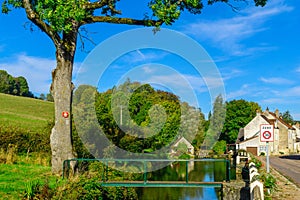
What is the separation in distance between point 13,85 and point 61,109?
292 ft

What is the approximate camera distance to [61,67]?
13.4m

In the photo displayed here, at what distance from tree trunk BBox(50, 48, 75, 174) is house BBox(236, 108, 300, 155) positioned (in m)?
50.3

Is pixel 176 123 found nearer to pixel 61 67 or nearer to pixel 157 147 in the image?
pixel 157 147

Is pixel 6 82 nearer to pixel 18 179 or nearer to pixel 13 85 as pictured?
pixel 13 85

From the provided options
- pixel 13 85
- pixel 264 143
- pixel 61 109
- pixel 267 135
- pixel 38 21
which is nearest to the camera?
pixel 38 21

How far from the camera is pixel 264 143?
203ft

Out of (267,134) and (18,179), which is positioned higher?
(267,134)

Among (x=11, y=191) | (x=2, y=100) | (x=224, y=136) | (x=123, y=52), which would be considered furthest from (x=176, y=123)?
(x=224, y=136)

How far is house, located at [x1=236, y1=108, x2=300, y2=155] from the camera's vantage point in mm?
61062

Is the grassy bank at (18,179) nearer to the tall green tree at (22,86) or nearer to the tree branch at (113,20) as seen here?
the tree branch at (113,20)

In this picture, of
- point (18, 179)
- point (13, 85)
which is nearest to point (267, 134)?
point (18, 179)

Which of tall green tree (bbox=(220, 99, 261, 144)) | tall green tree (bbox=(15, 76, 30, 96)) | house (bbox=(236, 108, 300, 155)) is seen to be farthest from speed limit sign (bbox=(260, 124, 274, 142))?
tall green tree (bbox=(15, 76, 30, 96))

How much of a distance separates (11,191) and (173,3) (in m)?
8.55

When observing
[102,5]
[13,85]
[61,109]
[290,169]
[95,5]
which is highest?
[13,85]
